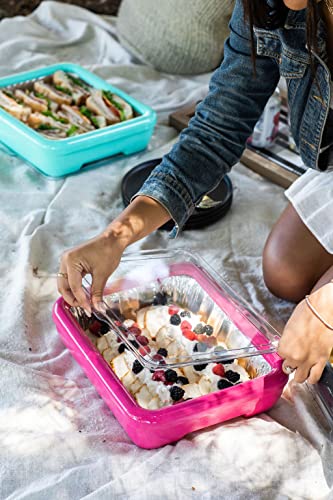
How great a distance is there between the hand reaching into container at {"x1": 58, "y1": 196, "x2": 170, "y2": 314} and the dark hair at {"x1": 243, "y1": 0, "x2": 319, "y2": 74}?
303 mm

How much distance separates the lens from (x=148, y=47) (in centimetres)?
228

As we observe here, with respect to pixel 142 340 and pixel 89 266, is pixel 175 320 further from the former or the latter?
pixel 89 266

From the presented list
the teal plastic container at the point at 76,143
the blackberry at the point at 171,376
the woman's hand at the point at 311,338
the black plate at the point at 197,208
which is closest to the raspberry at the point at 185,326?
the blackberry at the point at 171,376

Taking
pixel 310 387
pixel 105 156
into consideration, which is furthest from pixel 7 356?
→ pixel 105 156

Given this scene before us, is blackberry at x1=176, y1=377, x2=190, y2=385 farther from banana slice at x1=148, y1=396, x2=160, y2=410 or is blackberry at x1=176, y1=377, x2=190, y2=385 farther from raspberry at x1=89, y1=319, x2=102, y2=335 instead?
raspberry at x1=89, y1=319, x2=102, y2=335

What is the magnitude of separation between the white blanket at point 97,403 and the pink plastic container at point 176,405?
3cm

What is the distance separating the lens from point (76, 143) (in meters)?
1.75

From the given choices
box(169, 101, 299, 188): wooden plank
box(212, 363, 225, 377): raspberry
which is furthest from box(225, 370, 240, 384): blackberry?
box(169, 101, 299, 188): wooden plank

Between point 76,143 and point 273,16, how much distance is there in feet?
2.38

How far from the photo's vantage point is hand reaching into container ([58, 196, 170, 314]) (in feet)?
3.60

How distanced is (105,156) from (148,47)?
58 cm

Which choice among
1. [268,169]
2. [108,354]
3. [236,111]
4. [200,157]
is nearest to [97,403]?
[108,354]

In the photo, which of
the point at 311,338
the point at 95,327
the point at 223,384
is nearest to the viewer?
the point at 311,338

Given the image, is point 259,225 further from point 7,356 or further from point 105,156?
point 7,356
